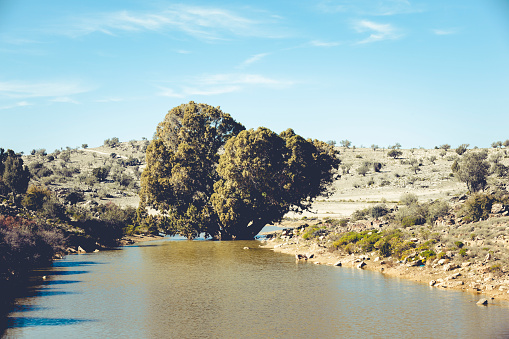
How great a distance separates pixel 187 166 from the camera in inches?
2314

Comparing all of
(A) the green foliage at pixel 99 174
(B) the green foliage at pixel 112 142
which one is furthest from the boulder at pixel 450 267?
(B) the green foliage at pixel 112 142

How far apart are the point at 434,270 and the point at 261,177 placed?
27.4m

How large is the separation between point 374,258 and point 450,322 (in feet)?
52.8

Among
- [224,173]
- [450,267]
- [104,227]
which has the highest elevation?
[224,173]

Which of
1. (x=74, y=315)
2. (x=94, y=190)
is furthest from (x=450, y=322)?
(x=94, y=190)

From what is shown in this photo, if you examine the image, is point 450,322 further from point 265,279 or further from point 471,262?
point 265,279

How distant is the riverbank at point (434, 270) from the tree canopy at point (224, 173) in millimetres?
14116

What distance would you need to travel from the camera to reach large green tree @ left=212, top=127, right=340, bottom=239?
5544cm

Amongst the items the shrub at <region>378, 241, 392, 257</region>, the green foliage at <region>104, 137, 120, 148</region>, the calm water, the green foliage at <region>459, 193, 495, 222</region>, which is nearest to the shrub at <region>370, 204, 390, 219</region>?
the green foliage at <region>459, 193, 495, 222</region>

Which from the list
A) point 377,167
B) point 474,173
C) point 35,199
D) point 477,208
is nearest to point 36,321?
point 35,199

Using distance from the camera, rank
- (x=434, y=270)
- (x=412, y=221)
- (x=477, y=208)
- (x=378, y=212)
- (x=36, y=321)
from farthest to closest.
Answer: (x=378, y=212), (x=412, y=221), (x=477, y=208), (x=434, y=270), (x=36, y=321)

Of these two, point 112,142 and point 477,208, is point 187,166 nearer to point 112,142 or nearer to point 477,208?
point 477,208

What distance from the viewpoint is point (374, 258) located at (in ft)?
123

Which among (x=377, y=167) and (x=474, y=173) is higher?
(x=377, y=167)
